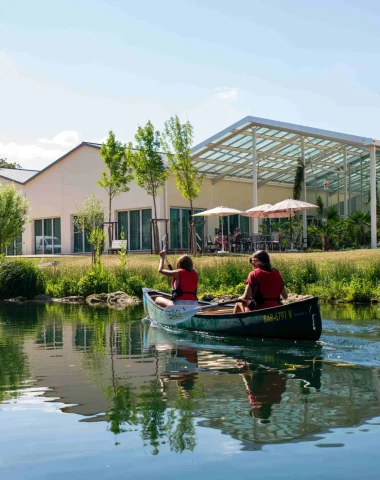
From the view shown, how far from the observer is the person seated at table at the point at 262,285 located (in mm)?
11086

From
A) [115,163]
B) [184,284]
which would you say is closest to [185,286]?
[184,284]

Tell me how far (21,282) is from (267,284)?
1483cm

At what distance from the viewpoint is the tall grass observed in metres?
19.0

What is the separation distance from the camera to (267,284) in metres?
11.2

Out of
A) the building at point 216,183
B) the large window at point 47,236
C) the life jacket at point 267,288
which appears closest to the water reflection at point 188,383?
the life jacket at point 267,288

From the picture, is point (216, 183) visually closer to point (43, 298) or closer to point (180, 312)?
point (43, 298)

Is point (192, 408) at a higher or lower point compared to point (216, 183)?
lower

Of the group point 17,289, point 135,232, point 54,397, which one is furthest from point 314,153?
point 54,397

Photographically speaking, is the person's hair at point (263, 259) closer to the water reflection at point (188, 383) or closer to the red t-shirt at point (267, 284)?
the red t-shirt at point (267, 284)

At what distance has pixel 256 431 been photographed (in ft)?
18.5

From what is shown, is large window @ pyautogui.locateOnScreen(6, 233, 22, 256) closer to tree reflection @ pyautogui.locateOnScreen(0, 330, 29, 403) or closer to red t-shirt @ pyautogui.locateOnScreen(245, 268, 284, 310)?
tree reflection @ pyautogui.locateOnScreen(0, 330, 29, 403)

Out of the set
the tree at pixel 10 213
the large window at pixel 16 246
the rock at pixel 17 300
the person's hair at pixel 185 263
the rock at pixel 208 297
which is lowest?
the rock at pixel 17 300

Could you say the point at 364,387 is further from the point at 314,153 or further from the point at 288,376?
the point at 314,153

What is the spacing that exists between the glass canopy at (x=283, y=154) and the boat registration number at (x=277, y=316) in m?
19.0
